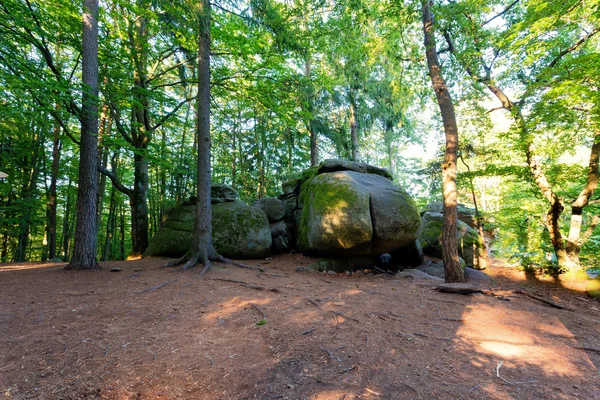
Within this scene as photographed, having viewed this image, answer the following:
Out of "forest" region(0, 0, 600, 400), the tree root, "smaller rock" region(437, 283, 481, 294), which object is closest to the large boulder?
"forest" region(0, 0, 600, 400)

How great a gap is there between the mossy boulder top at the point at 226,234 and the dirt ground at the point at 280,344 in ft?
11.8

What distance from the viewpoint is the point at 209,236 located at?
24.2 feet

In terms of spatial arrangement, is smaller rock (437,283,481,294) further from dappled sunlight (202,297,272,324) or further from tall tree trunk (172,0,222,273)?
tall tree trunk (172,0,222,273)

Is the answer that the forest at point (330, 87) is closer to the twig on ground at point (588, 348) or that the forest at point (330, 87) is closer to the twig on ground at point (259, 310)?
the twig on ground at point (588, 348)

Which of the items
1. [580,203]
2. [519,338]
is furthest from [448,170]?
[580,203]

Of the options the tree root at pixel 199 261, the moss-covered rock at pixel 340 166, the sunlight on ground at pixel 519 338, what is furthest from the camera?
the moss-covered rock at pixel 340 166

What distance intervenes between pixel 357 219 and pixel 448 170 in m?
2.62

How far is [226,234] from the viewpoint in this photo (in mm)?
9133

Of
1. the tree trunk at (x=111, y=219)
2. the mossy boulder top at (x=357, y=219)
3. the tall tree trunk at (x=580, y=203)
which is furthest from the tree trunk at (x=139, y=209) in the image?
the tall tree trunk at (x=580, y=203)

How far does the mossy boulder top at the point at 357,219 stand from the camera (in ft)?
24.6

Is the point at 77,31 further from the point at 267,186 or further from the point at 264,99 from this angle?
the point at 267,186

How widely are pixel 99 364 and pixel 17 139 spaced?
16.2 m

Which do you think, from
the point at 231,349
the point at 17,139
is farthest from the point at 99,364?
the point at 17,139

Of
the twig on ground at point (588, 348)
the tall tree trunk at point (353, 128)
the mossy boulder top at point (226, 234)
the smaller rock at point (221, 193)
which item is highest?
the tall tree trunk at point (353, 128)
